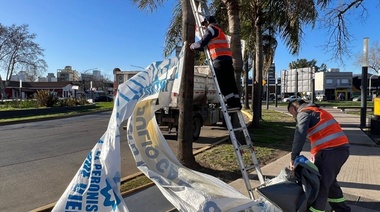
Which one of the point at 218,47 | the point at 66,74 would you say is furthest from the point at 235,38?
the point at 66,74

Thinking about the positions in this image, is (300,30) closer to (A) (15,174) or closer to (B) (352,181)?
(B) (352,181)

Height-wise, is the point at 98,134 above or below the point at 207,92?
below

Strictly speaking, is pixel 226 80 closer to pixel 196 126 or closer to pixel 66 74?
pixel 196 126

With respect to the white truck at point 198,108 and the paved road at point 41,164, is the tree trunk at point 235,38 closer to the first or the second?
the white truck at point 198,108

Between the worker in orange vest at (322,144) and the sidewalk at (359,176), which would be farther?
the sidewalk at (359,176)

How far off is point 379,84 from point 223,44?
14634 millimetres

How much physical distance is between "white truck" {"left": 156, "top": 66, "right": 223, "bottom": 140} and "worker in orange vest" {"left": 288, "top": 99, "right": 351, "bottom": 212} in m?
6.97

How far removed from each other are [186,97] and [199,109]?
599 cm

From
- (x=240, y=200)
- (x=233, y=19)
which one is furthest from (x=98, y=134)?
(x=240, y=200)

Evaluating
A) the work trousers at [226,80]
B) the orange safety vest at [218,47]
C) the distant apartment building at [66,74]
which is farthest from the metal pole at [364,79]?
the distant apartment building at [66,74]

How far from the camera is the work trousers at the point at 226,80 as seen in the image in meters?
4.88

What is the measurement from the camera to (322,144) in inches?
157

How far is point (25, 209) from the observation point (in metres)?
4.84

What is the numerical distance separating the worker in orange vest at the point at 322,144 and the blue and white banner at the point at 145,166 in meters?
0.82
